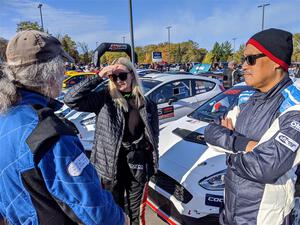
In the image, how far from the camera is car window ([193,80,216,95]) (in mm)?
6115

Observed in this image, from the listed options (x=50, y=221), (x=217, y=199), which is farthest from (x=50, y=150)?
(x=217, y=199)

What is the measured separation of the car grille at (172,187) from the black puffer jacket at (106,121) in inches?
11.1

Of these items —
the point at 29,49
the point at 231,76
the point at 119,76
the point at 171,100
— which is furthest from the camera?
the point at 231,76

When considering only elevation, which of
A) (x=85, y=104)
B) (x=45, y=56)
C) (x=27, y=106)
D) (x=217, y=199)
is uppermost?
(x=45, y=56)

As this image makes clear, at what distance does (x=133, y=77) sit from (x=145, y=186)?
107 centimetres

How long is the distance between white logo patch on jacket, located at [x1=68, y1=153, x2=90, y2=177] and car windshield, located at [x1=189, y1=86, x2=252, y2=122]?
2641 mm

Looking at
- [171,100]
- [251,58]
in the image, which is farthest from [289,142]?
[171,100]

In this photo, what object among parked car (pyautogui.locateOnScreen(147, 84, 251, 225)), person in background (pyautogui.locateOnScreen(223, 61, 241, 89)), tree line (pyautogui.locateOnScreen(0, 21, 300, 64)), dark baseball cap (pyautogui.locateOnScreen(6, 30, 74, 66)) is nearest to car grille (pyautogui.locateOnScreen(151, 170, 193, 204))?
parked car (pyautogui.locateOnScreen(147, 84, 251, 225))

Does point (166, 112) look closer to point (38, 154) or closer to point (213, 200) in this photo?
point (213, 200)

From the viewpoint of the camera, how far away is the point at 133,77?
8.32ft

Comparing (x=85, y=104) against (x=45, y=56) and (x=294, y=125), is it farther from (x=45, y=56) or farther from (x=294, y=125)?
(x=294, y=125)

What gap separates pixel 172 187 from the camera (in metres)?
2.59

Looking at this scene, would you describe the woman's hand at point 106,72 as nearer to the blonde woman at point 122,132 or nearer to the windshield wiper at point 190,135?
the blonde woman at point 122,132

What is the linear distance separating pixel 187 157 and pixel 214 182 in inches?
17.5
